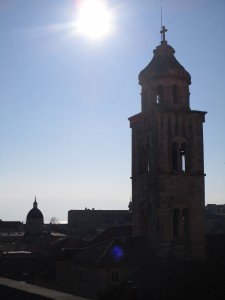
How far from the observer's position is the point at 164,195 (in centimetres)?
2603

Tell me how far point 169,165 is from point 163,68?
5.73 meters

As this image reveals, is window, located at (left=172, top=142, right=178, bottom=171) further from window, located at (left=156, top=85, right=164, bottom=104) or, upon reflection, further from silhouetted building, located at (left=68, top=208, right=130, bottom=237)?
silhouetted building, located at (left=68, top=208, right=130, bottom=237)

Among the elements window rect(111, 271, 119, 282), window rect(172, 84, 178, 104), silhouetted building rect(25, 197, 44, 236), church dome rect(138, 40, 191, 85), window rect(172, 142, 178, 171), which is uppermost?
church dome rect(138, 40, 191, 85)

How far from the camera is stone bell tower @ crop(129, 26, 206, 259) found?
2609cm

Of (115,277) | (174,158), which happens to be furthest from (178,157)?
(115,277)

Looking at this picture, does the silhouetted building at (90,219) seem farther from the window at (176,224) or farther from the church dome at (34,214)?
the window at (176,224)

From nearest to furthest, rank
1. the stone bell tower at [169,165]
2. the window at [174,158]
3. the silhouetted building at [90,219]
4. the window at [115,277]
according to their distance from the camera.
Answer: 1. the window at [115,277]
2. the stone bell tower at [169,165]
3. the window at [174,158]
4. the silhouetted building at [90,219]

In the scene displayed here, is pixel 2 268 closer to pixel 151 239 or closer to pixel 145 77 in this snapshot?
pixel 151 239

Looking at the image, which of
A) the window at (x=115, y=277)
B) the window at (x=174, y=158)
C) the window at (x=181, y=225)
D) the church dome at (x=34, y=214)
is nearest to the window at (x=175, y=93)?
the window at (x=174, y=158)

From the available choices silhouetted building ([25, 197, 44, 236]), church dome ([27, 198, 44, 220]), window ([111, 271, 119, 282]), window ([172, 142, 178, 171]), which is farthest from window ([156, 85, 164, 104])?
church dome ([27, 198, 44, 220])

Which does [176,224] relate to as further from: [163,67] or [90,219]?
[90,219]

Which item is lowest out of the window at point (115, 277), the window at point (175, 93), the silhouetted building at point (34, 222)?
the window at point (115, 277)

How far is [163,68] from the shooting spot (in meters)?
27.2

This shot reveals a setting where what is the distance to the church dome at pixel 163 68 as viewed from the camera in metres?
27.1
